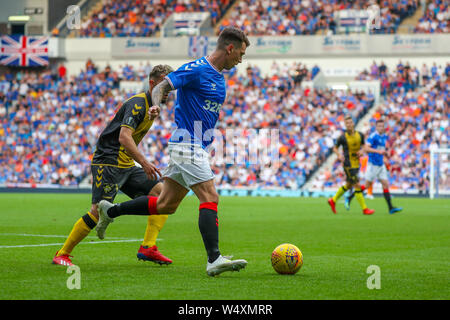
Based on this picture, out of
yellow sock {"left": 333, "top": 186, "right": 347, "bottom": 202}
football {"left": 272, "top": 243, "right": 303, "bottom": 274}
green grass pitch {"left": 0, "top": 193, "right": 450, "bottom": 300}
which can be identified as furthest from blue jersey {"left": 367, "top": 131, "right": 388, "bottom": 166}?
football {"left": 272, "top": 243, "right": 303, "bottom": 274}

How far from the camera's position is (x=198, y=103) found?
23.7 ft

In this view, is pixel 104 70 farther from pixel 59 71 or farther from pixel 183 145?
pixel 183 145

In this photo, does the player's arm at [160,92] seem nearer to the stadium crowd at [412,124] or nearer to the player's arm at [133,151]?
the player's arm at [133,151]

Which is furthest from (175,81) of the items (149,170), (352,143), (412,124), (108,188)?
(412,124)

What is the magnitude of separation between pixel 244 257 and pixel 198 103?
2.56 m

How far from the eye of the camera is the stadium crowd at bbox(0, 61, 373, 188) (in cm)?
3344

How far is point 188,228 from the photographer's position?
14.1m

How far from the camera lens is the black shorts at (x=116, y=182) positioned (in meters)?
7.98

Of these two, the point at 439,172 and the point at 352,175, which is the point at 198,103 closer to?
the point at 352,175

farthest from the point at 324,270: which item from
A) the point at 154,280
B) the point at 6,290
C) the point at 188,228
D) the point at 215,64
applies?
the point at 188,228

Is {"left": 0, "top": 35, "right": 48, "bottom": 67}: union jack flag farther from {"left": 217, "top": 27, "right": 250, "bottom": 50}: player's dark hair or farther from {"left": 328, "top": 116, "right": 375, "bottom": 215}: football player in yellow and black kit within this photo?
{"left": 217, "top": 27, "right": 250, "bottom": 50}: player's dark hair

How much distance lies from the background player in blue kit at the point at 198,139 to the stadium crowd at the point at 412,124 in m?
24.4
